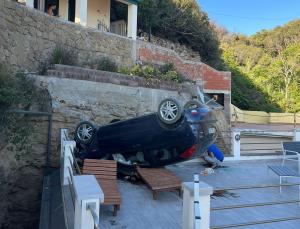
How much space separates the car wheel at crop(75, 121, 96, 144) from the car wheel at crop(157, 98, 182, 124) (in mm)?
2212

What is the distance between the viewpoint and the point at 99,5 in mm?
18156

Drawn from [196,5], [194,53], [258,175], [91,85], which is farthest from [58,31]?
[196,5]

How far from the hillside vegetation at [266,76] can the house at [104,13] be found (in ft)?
36.7

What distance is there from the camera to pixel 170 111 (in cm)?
695

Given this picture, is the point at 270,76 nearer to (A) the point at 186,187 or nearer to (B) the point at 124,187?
(B) the point at 124,187

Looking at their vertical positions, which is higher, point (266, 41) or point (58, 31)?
point (266, 41)

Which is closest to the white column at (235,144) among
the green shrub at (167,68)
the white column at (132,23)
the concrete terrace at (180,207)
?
the concrete terrace at (180,207)

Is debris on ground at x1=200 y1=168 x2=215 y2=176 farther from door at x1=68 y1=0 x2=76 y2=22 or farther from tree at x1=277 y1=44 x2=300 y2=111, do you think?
tree at x1=277 y1=44 x2=300 y2=111

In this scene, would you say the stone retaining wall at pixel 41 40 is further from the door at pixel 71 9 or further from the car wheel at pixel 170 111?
the car wheel at pixel 170 111

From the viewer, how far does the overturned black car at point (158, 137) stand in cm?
693

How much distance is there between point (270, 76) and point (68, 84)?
26.0 metres

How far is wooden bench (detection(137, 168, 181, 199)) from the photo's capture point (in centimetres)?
636

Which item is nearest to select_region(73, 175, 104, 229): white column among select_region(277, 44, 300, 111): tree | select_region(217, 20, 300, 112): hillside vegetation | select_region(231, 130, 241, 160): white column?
select_region(231, 130, 241, 160): white column

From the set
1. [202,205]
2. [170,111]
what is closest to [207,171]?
[170,111]
